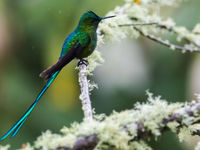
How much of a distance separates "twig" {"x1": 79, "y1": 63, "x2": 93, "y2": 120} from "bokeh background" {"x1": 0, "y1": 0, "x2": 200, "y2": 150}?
2.87m

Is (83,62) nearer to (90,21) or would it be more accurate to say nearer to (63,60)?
(63,60)

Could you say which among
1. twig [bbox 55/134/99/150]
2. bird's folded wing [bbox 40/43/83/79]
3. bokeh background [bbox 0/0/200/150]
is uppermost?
bokeh background [bbox 0/0/200/150]

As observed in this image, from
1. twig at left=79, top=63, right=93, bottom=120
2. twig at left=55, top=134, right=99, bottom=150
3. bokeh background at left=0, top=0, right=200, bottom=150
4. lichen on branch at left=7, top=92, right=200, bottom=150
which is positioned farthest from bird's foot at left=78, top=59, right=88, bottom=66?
bokeh background at left=0, top=0, right=200, bottom=150

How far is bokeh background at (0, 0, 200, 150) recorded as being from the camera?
5.73m

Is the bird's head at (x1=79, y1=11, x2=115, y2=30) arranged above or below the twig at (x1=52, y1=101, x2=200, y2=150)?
above

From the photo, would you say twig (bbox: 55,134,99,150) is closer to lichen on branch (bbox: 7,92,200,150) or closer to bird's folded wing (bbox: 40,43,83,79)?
lichen on branch (bbox: 7,92,200,150)

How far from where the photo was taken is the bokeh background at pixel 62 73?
5.73 m

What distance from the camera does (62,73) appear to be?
5.70 meters

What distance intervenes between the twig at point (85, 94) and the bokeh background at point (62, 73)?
113 inches

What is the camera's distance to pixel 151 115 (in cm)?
153

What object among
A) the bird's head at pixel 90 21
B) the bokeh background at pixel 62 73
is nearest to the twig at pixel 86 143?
the bird's head at pixel 90 21

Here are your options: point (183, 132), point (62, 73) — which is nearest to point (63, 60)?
point (183, 132)

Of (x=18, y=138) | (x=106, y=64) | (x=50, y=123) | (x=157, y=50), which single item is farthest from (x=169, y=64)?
(x=18, y=138)

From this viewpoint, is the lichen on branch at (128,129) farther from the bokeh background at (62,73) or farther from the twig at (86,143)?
the bokeh background at (62,73)
